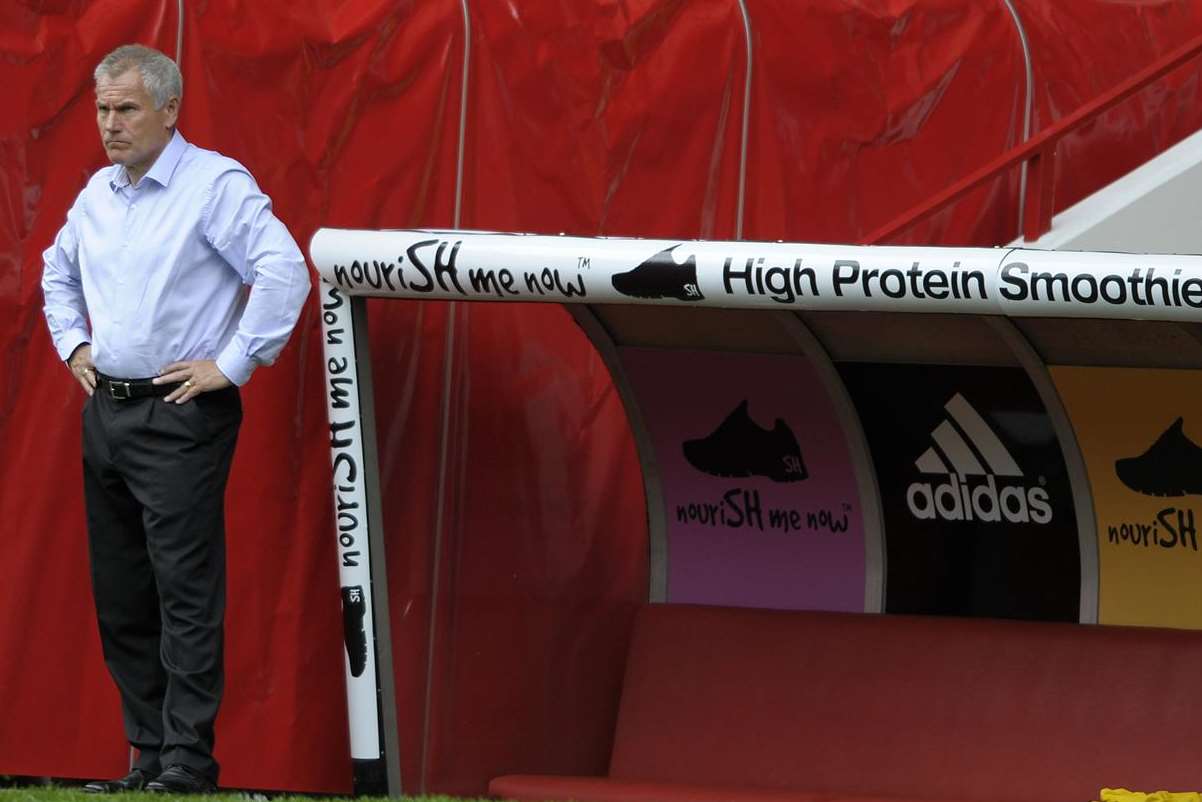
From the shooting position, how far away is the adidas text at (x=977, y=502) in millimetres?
7293

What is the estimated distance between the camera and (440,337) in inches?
292

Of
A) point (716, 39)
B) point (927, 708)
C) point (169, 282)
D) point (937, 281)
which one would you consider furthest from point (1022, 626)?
point (169, 282)

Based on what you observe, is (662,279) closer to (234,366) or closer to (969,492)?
(234,366)

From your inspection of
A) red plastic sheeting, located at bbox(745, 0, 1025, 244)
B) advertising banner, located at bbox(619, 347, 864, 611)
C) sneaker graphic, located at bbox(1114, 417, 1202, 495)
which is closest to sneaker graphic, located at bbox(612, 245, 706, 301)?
advertising banner, located at bbox(619, 347, 864, 611)

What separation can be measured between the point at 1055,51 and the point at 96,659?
408cm

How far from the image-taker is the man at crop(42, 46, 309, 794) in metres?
6.28

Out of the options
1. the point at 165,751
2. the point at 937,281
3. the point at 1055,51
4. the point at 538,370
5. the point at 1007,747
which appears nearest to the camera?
the point at 937,281

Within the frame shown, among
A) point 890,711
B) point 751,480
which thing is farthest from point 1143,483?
point 751,480

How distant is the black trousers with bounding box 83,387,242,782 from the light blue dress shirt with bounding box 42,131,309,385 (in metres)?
0.14

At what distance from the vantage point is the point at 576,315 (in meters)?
7.26

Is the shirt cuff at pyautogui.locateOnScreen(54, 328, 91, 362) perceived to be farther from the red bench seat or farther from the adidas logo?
the adidas logo

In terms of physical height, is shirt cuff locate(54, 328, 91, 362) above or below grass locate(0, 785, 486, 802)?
above

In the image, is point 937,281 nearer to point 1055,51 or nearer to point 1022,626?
point 1022,626

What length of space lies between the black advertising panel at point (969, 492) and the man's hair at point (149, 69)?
2314 millimetres
